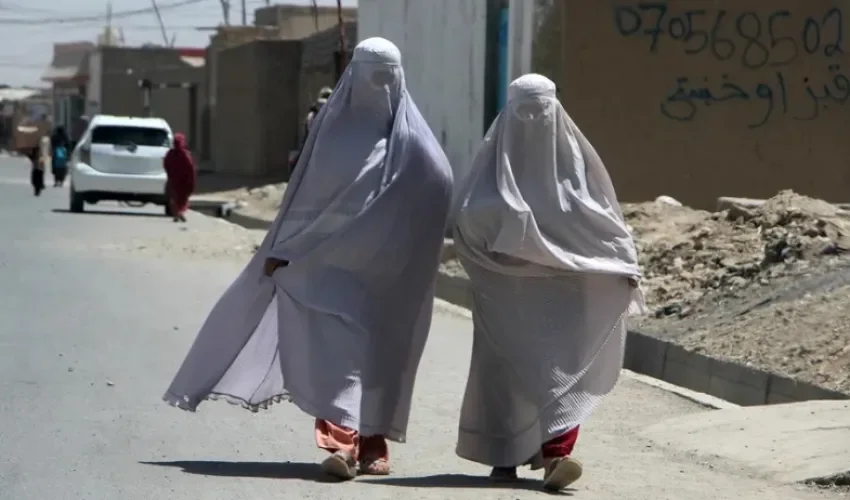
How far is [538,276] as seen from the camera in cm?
604

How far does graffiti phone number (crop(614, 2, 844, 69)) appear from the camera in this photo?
16656 mm

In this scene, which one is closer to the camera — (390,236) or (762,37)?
(390,236)

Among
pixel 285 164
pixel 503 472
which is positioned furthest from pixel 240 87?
pixel 503 472

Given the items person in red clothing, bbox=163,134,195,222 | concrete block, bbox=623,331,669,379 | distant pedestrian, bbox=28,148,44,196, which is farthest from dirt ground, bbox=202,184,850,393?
distant pedestrian, bbox=28,148,44,196

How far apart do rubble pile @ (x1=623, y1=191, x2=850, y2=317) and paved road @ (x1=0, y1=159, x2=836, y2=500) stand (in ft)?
5.40

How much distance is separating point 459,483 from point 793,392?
303 centimetres

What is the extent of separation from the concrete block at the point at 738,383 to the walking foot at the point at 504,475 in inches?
119

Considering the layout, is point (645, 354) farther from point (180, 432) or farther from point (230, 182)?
point (230, 182)

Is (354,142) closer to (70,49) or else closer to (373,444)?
(373,444)

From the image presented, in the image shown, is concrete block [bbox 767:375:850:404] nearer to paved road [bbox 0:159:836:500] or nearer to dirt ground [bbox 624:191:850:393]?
dirt ground [bbox 624:191:850:393]

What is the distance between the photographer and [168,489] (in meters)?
5.73

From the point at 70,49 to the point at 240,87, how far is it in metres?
99.0

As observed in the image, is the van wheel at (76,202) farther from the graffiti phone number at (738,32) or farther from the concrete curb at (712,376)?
the concrete curb at (712,376)

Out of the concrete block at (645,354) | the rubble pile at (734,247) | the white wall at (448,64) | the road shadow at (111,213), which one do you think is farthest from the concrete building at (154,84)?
the concrete block at (645,354)
